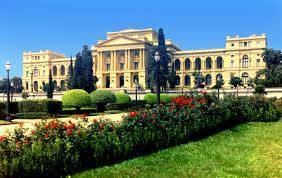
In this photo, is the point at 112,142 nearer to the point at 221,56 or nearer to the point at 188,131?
the point at 188,131

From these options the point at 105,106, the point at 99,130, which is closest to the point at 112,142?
the point at 99,130

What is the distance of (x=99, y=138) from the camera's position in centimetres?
896

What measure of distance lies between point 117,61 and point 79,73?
25.2 m

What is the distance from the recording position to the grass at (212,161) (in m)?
8.50

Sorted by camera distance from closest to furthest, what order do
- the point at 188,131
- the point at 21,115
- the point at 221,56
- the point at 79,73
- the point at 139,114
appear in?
the point at 139,114, the point at 188,131, the point at 21,115, the point at 79,73, the point at 221,56

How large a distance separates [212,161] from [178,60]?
8657 cm

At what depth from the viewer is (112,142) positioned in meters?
9.13

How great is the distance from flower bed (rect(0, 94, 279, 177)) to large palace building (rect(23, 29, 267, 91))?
7425 centimetres

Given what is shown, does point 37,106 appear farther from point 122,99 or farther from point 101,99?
point 122,99

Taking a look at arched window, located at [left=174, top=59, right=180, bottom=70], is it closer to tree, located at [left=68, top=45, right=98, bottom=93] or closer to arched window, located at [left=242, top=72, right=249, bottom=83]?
arched window, located at [left=242, top=72, right=249, bottom=83]

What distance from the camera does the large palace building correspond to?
86875 millimetres

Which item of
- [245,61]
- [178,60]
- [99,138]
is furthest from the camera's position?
[178,60]

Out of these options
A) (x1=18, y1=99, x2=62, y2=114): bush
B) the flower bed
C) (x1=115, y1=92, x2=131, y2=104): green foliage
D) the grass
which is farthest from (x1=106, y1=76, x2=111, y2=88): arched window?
the grass

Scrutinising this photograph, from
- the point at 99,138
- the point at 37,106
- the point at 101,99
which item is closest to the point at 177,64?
the point at 101,99
